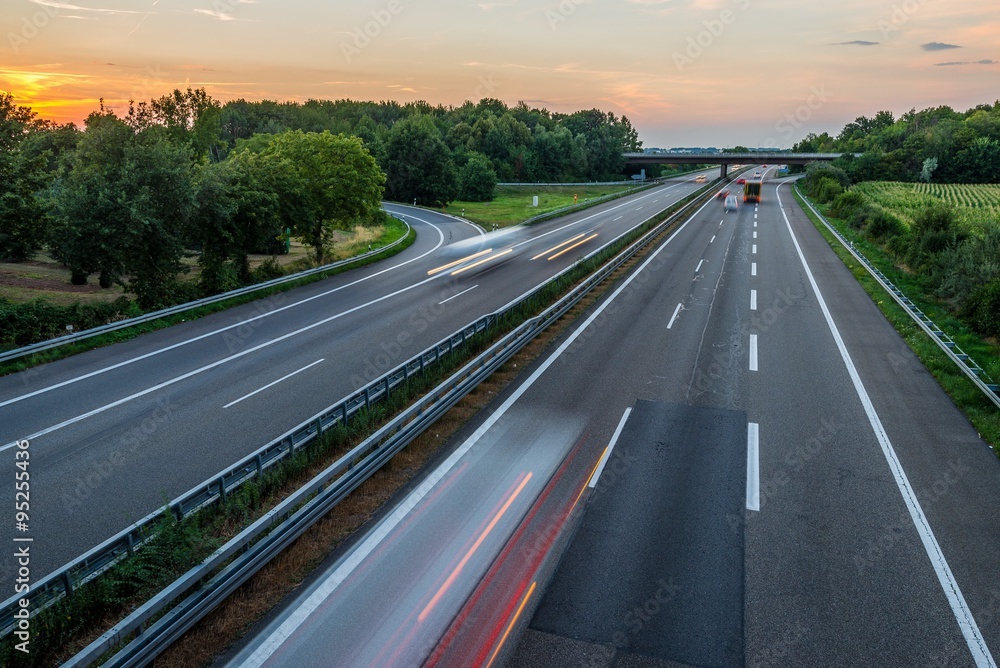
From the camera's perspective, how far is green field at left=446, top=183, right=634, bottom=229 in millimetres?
62281

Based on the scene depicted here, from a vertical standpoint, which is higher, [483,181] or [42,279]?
[483,181]

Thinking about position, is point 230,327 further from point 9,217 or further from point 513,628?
point 513,628

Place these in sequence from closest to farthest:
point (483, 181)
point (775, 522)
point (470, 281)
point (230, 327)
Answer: point (775, 522)
point (230, 327)
point (470, 281)
point (483, 181)

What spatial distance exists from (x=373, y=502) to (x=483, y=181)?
261ft

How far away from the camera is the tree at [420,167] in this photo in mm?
76812

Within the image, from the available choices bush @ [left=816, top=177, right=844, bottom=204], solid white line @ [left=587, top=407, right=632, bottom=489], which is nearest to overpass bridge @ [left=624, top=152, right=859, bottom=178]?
bush @ [left=816, top=177, right=844, bottom=204]

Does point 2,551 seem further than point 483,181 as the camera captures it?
No

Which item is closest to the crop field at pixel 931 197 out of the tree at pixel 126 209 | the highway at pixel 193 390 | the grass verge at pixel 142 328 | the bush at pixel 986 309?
the bush at pixel 986 309

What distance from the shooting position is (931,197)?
72.8 m

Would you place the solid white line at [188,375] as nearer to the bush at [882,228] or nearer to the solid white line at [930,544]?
the solid white line at [930,544]

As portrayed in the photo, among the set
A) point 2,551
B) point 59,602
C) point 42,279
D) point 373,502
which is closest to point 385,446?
point 373,502

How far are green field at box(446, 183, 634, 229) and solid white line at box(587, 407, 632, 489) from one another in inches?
1640

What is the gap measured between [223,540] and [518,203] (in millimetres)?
77164

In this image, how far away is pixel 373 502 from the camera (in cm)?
1010
